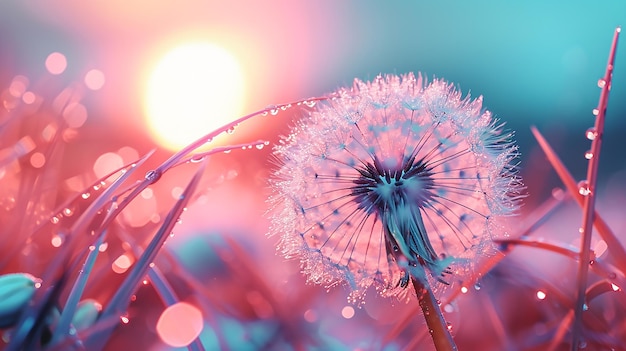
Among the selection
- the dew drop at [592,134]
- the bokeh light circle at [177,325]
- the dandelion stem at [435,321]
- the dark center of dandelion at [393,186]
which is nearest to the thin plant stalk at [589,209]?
the dew drop at [592,134]

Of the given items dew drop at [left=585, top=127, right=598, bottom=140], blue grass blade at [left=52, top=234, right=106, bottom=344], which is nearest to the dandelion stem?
dew drop at [left=585, top=127, right=598, bottom=140]

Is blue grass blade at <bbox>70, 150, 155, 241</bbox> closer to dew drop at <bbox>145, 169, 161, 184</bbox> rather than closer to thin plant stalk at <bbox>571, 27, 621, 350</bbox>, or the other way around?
dew drop at <bbox>145, 169, 161, 184</bbox>

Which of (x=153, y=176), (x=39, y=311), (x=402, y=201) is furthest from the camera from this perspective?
(x=402, y=201)

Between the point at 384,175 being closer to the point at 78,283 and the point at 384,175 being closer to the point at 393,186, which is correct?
the point at 393,186

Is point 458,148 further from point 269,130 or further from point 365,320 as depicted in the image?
point 269,130

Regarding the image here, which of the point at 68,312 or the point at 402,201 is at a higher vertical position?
the point at 402,201

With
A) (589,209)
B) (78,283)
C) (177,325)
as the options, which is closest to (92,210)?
(78,283)

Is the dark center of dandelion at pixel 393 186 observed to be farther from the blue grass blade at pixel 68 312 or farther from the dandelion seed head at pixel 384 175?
the blue grass blade at pixel 68 312
